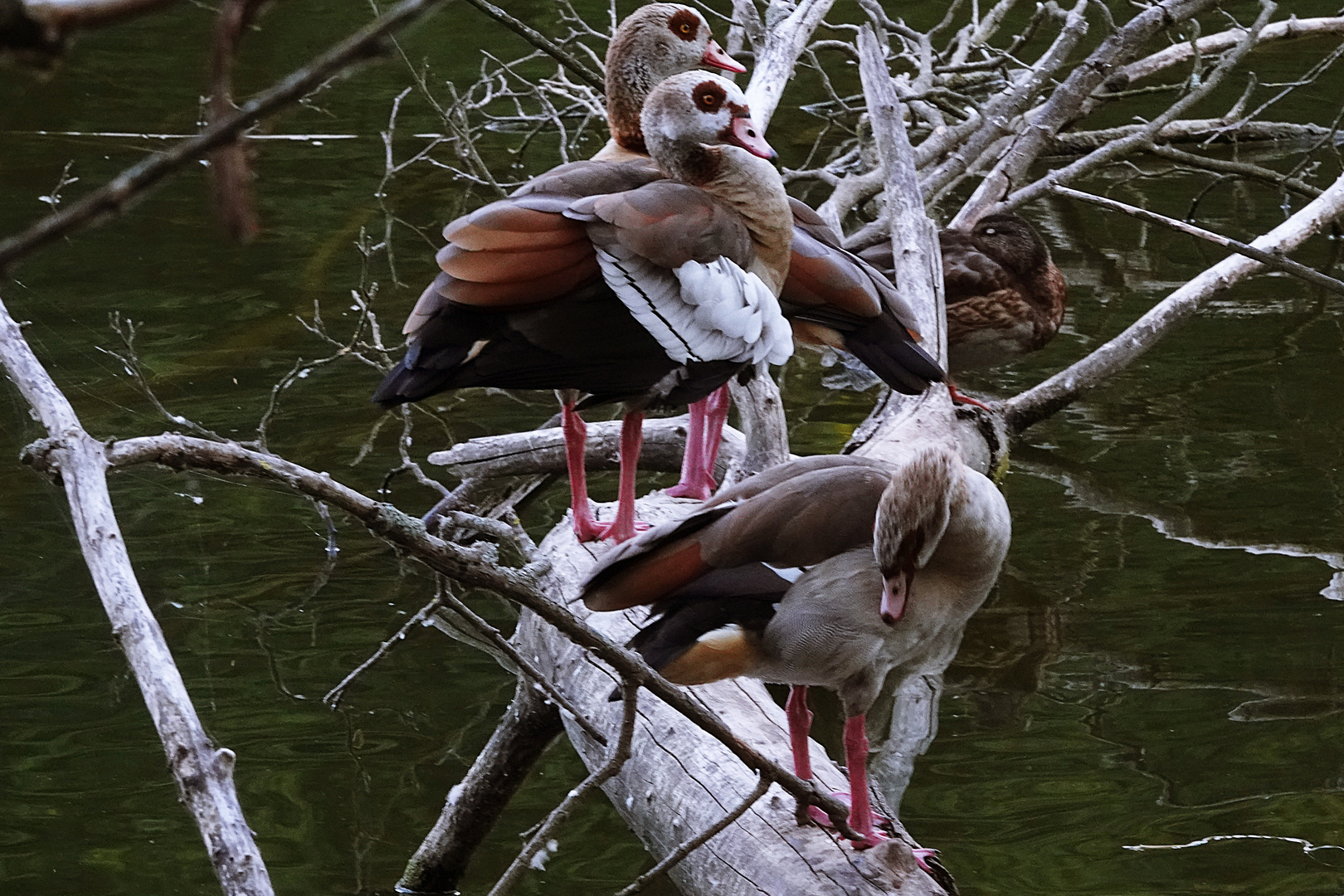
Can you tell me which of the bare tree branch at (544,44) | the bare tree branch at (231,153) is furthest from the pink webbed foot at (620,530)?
the bare tree branch at (231,153)

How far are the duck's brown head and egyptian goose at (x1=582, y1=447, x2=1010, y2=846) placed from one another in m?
2.87

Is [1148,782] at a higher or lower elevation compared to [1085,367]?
lower

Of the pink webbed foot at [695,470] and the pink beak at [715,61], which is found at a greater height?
the pink beak at [715,61]

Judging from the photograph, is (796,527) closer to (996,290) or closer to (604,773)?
(604,773)

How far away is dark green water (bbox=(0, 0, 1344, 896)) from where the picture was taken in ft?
12.6

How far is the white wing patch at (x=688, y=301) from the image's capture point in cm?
299

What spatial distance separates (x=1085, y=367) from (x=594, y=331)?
2684 mm

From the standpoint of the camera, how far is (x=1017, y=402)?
206 inches

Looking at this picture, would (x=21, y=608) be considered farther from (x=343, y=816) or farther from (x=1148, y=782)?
(x=1148, y=782)

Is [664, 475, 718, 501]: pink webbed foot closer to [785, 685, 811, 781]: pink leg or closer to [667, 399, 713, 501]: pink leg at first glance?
[667, 399, 713, 501]: pink leg

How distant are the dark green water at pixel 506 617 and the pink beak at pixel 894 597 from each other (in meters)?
1.43

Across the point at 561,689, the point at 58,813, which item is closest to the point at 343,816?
the point at 58,813

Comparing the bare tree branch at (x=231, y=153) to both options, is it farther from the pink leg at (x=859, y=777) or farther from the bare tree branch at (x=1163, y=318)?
the bare tree branch at (x=1163, y=318)

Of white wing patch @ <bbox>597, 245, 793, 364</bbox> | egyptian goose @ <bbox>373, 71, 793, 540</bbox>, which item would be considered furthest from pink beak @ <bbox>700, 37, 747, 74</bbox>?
white wing patch @ <bbox>597, 245, 793, 364</bbox>
